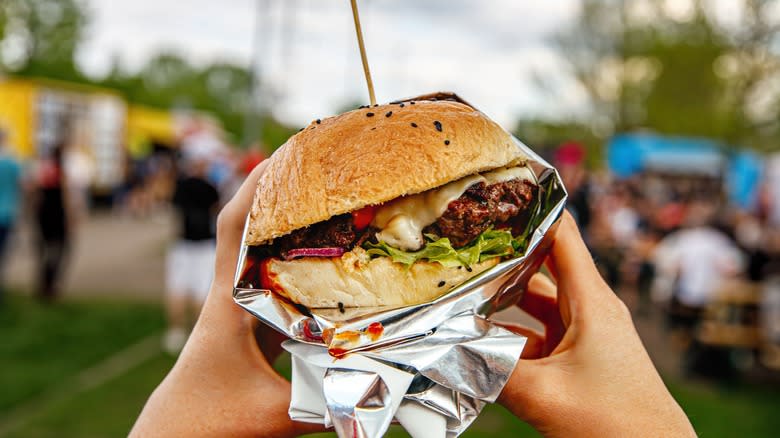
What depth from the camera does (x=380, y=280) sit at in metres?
2.36

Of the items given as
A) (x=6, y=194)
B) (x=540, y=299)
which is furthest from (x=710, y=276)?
(x=6, y=194)

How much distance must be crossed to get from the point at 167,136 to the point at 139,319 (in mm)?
24784

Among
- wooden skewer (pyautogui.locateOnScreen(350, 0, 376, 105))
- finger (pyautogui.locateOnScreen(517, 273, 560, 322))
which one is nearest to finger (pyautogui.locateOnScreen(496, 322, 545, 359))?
finger (pyautogui.locateOnScreen(517, 273, 560, 322))

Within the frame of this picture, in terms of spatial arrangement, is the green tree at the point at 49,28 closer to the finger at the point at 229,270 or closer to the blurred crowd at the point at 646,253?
the blurred crowd at the point at 646,253

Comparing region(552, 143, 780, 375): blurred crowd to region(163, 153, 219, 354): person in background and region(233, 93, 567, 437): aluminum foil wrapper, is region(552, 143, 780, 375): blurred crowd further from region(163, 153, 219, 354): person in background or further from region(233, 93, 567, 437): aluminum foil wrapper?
region(163, 153, 219, 354): person in background

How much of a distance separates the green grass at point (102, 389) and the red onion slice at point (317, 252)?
362 centimetres

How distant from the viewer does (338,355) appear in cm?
214

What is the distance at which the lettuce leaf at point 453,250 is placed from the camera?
2.36 metres

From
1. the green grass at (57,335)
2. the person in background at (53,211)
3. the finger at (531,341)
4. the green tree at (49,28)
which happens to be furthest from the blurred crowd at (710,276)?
the green tree at (49,28)

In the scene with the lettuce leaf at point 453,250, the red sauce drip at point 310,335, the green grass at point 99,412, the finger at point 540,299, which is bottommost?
the green grass at point 99,412

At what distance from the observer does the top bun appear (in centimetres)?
232

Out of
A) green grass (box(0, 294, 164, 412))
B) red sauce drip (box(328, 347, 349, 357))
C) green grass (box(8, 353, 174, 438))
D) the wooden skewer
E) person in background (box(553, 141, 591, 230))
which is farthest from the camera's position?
person in background (box(553, 141, 591, 230))

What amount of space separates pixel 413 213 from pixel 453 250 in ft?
0.68

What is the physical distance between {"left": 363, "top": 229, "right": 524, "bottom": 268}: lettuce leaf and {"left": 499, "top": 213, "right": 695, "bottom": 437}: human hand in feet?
1.08
